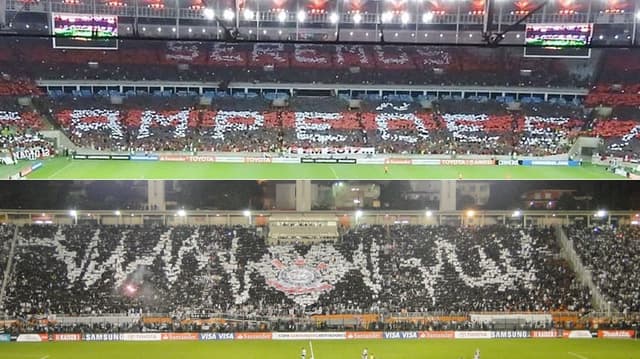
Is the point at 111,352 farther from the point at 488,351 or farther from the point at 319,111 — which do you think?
the point at 319,111

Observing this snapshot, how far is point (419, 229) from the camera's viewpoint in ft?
113

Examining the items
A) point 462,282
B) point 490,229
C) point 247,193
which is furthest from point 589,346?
point 247,193

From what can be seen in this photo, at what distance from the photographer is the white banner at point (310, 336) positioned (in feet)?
92.7

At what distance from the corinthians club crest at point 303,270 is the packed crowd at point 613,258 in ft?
39.1

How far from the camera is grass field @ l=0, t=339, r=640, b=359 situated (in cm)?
2620

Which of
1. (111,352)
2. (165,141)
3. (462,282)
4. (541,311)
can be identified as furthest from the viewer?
(165,141)

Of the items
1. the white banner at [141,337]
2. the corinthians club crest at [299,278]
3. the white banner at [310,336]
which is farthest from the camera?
the corinthians club crest at [299,278]

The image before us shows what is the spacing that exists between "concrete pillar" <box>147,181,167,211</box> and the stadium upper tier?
139cm

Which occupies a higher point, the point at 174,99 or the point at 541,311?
the point at 174,99

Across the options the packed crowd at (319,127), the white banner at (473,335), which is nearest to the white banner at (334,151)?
the packed crowd at (319,127)

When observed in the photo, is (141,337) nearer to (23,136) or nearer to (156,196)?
(156,196)

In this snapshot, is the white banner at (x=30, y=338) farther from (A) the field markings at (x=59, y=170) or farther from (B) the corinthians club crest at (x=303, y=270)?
(A) the field markings at (x=59, y=170)

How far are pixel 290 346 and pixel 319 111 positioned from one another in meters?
29.1

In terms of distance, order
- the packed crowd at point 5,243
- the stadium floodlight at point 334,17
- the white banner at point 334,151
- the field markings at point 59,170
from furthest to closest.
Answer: the white banner at point 334,151, the field markings at point 59,170, the packed crowd at point 5,243, the stadium floodlight at point 334,17
